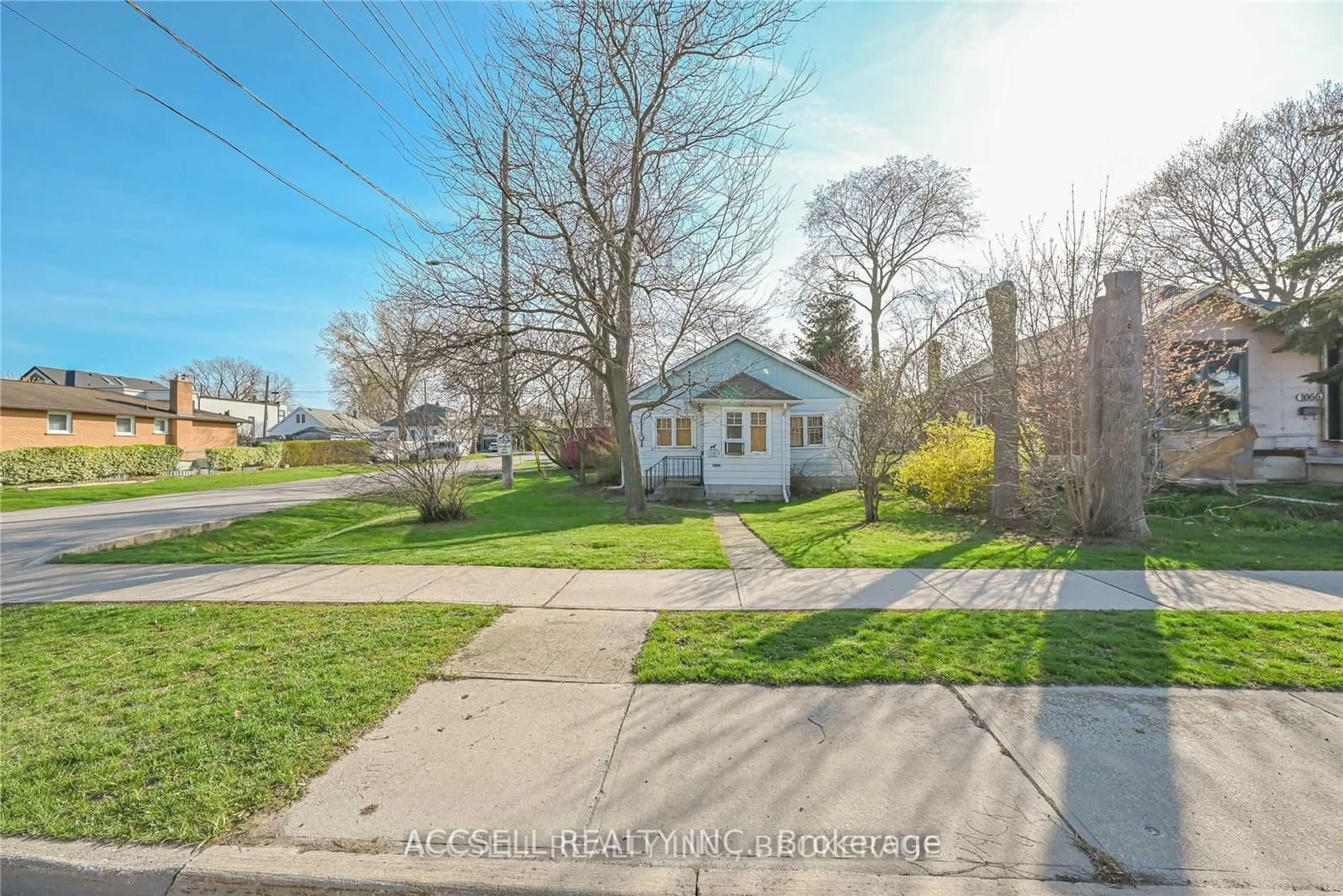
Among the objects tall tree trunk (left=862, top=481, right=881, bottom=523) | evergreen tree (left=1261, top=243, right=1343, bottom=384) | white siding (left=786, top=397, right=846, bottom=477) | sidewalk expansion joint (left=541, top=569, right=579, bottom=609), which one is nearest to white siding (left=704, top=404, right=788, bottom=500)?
white siding (left=786, top=397, right=846, bottom=477)

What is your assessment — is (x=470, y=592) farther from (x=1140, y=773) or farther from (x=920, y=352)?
(x=920, y=352)

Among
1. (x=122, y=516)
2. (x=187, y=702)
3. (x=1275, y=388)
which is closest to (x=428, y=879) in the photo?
(x=187, y=702)

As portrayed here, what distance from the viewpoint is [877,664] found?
384 cm

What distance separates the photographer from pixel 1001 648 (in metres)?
4.16

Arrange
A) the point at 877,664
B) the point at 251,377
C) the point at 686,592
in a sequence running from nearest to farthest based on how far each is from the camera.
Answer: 1. the point at 877,664
2. the point at 686,592
3. the point at 251,377

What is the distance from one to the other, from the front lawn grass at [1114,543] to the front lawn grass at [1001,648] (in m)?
2.17

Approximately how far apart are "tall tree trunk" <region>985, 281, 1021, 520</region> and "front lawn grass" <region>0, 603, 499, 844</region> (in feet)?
30.1

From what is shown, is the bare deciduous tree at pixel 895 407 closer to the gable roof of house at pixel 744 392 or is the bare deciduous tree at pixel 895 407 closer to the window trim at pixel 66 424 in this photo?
the gable roof of house at pixel 744 392

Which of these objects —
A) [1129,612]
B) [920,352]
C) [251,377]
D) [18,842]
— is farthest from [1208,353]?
[251,377]

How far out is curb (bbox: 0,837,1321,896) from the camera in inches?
80.0

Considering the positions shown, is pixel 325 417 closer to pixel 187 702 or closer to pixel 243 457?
pixel 243 457

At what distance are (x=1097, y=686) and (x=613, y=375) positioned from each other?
10148mm

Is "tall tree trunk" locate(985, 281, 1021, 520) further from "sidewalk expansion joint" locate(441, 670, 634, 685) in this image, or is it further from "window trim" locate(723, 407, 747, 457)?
"sidewalk expansion joint" locate(441, 670, 634, 685)

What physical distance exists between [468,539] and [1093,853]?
9199mm
